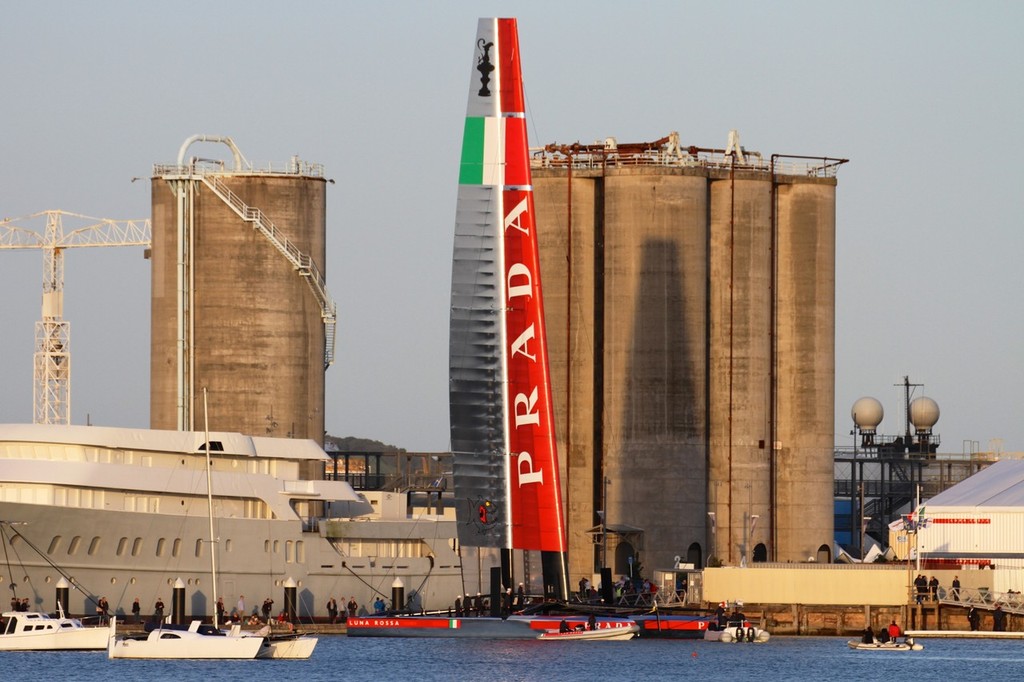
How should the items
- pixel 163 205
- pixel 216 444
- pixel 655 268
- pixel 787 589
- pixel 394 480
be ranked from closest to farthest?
pixel 787 589 < pixel 216 444 < pixel 655 268 < pixel 163 205 < pixel 394 480

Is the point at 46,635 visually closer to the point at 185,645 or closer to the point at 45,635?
the point at 45,635

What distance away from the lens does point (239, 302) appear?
326 feet

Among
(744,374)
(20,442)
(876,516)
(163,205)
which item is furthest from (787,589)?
(876,516)

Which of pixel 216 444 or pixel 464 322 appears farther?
pixel 216 444

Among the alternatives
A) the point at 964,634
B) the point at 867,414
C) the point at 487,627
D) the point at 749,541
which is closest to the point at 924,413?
the point at 867,414

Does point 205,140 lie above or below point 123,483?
above

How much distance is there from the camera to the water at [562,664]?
63750 mm

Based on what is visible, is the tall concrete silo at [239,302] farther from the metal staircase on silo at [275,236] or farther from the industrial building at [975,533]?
the industrial building at [975,533]

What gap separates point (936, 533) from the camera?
3553 inches

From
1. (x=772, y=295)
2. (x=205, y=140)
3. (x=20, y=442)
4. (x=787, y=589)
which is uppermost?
(x=205, y=140)

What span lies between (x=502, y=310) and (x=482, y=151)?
4763mm

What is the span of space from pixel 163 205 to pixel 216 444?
18.4 meters

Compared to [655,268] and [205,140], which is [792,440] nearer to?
[655,268]

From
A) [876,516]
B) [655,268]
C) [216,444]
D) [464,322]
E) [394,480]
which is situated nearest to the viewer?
[464,322]
